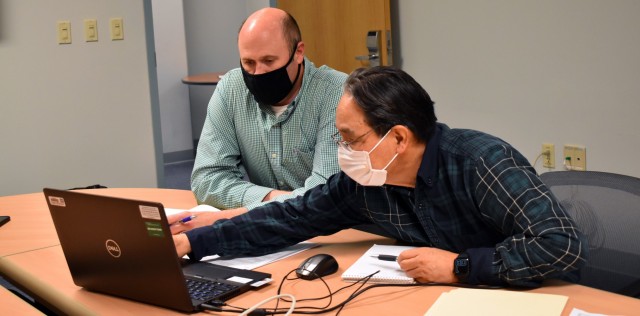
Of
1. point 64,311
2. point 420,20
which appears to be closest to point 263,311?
point 64,311

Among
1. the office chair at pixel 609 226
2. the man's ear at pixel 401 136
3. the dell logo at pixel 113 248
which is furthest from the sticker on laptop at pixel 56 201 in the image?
the office chair at pixel 609 226

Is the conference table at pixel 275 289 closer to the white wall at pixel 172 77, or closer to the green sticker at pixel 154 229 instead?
the green sticker at pixel 154 229

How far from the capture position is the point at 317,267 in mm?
1721

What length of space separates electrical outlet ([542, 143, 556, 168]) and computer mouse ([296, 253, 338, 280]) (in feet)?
7.34

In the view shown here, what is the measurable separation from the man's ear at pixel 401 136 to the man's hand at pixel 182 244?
1.82 feet

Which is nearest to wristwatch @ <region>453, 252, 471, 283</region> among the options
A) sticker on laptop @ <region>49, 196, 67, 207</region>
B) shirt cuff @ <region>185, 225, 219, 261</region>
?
shirt cuff @ <region>185, 225, 219, 261</region>

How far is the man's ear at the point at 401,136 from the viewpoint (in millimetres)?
1694

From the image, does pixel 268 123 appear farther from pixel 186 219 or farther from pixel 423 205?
pixel 423 205

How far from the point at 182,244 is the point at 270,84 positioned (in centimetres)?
76

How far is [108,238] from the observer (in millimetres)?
1605

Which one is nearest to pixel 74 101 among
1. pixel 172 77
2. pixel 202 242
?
pixel 172 77

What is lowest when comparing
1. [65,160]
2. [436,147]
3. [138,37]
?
[65,160]

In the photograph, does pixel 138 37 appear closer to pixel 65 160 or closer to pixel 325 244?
pixel 65 160

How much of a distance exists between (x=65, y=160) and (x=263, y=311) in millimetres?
3338
